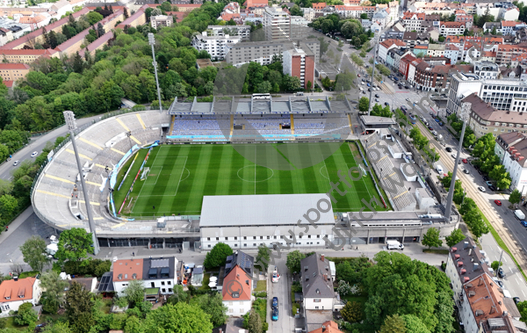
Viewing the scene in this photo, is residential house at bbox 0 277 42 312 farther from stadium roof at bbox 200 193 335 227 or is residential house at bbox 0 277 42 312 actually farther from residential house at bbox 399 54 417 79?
residential house at bbox 399 54 417 79

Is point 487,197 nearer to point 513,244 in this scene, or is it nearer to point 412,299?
point 513,244

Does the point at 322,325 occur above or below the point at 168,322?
below

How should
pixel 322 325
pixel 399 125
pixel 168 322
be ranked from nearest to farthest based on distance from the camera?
pixel 168 322 → pixel 322 325 → pixel 399 125

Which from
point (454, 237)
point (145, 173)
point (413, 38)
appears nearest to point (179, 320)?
point (454, 237)

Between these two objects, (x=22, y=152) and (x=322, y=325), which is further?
(x=22, y=152)

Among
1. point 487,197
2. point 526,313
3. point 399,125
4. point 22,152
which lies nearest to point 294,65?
point 399,125

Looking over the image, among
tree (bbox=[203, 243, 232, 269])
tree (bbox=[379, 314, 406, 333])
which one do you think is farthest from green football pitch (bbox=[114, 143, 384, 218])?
tree (bbox=[379, 314, 406, 333])

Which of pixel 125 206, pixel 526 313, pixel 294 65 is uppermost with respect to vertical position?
pixel 294 65
